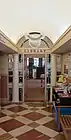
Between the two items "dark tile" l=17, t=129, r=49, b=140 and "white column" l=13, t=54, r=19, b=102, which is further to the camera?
"white column" l=13, t=54, r=19, b=102

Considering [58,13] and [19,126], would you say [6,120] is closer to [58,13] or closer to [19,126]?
[19,126]

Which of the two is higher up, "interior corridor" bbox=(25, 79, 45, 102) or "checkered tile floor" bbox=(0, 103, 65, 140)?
"interior corridor" bbox=(25, 79, 45, 102)

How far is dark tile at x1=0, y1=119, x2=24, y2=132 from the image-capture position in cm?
430

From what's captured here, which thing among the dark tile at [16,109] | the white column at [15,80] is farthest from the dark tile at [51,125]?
the white column at [15,80]

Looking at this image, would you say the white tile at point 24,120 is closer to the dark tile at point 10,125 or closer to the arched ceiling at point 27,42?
the dark tile at point 10,125

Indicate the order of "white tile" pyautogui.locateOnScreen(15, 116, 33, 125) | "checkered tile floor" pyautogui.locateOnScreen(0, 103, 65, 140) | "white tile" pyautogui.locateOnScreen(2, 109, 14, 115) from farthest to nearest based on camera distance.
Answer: "white tile" pyautogui.locateOnScreen(2, 109, 14, 115), "white tile" pyautogui.locateOnScreen(15, 116, 33, 125), "checkered tile floor" pyautogui.locateOnScreen(0, 103, 65, 140)

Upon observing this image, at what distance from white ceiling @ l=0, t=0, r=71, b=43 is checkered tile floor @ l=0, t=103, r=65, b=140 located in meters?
2.70

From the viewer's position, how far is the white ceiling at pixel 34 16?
5020 millimetres

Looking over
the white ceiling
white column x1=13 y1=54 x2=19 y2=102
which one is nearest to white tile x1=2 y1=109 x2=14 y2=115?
white column x1=13 y1=54 x2=19 y2=102

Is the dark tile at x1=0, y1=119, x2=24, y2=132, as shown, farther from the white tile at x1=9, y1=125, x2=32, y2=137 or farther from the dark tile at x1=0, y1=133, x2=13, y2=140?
the dark tile at x1=0, y1=133, x2=13, y2=140

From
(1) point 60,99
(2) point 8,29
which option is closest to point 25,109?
(1) point 60,99

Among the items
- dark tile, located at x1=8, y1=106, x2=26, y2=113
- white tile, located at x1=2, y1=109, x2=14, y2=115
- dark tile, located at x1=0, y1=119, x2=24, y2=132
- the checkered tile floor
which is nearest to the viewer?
the checkered tile floor

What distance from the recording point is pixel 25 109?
6070 millimetres

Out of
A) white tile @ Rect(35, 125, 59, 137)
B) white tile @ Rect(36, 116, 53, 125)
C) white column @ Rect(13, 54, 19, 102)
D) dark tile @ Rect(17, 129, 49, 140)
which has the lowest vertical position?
dark tile @ Rect(17, 129, 49, 140)
